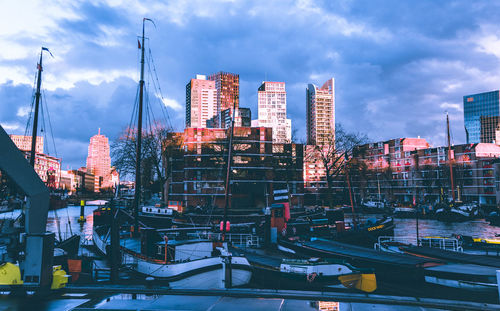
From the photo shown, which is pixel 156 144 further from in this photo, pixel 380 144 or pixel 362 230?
pixel 380 144

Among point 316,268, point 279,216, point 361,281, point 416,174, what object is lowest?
point 316,268

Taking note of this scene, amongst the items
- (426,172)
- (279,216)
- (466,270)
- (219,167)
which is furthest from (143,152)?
(426,172)

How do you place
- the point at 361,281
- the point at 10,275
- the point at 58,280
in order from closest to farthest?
the point at 10,275
the point at 58,280
the point at 361,281

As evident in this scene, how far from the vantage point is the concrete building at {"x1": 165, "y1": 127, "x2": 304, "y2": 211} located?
65.2m

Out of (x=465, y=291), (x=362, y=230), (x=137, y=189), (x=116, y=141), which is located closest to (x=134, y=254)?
(x=137, y=189)

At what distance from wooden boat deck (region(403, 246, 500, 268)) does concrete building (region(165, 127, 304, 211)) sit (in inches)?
1691

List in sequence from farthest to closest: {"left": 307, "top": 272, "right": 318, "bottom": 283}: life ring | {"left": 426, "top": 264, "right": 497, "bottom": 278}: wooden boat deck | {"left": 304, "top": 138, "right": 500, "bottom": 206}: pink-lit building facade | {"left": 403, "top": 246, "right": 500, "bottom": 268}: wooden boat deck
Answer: {"left": 304, "top": 138, "right": 500, "bottom": 206}: pink-lit building facade
{"left": 403, "top": 246, "right": 500, "bottom": 268}: wooden boat deck
{"left": 307, "top": 272, "right": 318, "bottom": 283}: life ring
{"left": 426, "top": 264, "right": 497, "bottom": 278}: wooden boat deck

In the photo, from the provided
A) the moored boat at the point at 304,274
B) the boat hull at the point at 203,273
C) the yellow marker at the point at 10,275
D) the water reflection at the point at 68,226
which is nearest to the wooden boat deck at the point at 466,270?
the moored boat at the point at 304,274

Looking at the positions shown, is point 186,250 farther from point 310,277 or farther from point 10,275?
point 10,275

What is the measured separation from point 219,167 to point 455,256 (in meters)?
47.4

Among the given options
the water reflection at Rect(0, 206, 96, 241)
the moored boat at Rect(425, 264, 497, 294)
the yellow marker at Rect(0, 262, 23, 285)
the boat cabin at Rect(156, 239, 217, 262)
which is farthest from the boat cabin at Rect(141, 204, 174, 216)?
the yellow marker at Rect(0, 262, 23, 285)

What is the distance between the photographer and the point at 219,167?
64500 millimetres

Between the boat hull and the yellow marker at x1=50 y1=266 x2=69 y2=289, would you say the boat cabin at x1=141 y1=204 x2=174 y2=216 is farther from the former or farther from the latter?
→ the yellow marker at x1=50 y1=266 x2=69 y2=289

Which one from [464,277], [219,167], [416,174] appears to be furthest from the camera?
Result: [416,174]
